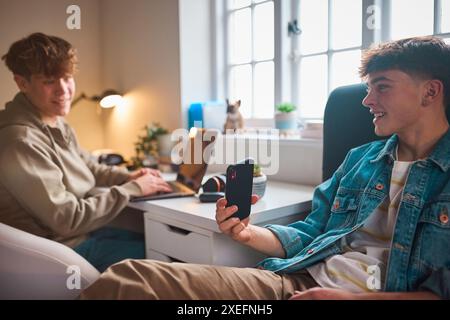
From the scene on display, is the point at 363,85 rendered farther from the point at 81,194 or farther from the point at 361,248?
the point at 81,194

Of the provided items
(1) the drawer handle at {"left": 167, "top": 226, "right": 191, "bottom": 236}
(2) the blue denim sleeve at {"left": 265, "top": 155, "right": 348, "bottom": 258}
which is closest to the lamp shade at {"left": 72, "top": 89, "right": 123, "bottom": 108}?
(1) the drawer handle at {"left": 167, "top": 226, "right": 191, "bottom": 236}

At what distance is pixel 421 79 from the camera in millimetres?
850

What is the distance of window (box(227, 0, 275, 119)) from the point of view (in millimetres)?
1714

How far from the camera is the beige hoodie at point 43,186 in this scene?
111cm

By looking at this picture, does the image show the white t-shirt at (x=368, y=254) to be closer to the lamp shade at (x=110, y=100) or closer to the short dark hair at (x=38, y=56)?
the short dark hair at (x=38, y=56)

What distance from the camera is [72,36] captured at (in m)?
2.29

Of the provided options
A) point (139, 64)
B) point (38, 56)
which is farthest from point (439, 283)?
point (139, 64)

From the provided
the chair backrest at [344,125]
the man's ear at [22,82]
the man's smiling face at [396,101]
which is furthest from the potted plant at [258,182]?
the man's ear at [22,82]

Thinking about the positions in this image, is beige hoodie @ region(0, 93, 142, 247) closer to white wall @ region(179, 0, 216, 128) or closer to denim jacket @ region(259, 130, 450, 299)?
denim jacket @ region(259, 130, 450, 299)

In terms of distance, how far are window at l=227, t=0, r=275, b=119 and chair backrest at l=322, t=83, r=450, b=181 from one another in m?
0.57

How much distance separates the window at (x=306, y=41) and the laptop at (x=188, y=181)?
448 millimetres

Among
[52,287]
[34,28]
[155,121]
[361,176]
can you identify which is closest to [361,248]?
[361,176]

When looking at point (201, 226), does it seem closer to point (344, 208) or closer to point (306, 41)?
point (344, 208)
